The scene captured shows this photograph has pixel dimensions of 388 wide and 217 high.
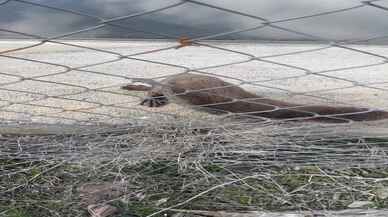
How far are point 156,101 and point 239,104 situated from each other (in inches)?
22.5

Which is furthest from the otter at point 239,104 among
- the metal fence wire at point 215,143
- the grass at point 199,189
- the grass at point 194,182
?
the grass at point 199,189

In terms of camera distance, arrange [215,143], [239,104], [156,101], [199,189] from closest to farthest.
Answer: [199,189] < [215,143] < [239,104] < [156,101]

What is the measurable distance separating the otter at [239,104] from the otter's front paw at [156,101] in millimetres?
101

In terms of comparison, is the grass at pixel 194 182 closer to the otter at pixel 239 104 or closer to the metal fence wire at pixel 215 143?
the metal fence wire at pixel 215 143

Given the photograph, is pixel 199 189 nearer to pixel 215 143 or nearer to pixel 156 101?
pixel 215 143

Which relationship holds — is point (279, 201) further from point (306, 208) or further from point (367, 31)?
point (367, 31)

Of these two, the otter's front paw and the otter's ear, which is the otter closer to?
the otter's front paw

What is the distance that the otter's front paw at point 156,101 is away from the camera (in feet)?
11.0

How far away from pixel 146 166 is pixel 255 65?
3.96 feet

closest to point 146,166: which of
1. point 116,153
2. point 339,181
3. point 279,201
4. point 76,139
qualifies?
point 116,153

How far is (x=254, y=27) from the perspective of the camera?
210cm

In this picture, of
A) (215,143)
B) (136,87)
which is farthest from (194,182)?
(136,87)

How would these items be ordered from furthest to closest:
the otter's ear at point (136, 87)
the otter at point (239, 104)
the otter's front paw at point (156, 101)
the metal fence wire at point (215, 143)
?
1. the otter's ear at point (136, 87)
2. the otter's front paw at point (156, 101)
3. the otter at point (239, 104)
4. the metal fence wire at point (215, 143)

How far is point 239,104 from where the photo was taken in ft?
10.00
